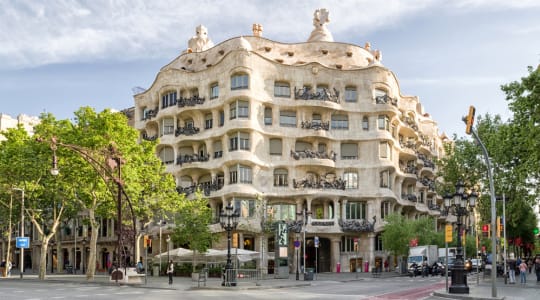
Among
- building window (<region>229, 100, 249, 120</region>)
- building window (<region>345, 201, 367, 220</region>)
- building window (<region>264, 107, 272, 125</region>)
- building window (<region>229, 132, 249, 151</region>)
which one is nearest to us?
building window (<region>229, 132, 249, 151</region>)

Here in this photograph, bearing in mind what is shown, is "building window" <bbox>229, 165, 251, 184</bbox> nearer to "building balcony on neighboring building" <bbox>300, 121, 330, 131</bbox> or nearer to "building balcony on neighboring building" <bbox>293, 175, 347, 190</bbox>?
"building balcony on neighboring building" <bbox>293, 175, 347, 190</bbox>

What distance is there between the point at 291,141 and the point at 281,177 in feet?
11.8

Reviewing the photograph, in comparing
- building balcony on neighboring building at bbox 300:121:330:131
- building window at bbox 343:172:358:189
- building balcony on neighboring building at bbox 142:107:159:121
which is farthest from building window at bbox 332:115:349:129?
building balcony on neighboring building at bbox 142:107:159:121

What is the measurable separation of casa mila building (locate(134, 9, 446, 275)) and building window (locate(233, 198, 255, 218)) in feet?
0.31

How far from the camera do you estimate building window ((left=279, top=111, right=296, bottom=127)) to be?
64.4 meters

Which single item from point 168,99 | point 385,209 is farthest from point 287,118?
point 385,209

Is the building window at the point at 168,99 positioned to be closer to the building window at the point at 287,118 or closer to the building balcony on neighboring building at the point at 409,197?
the building window at the point at 287,118

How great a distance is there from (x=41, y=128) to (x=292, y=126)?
25.4m

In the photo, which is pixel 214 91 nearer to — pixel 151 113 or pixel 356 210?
pixel 151 113

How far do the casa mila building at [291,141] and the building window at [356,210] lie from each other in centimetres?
11

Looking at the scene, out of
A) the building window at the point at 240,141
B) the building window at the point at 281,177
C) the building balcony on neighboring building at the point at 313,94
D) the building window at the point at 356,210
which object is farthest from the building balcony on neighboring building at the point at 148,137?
the building window at the point at 356,210

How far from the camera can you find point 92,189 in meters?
44.6

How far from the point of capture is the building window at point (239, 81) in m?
61.8

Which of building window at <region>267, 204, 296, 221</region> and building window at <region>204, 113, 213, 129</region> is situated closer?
building window at <region>267, 204, 296, 221</region>
